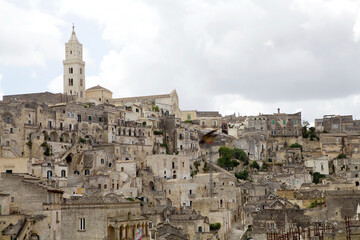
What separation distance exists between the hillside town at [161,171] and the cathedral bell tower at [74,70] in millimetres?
183

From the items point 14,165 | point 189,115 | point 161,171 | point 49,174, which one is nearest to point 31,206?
point 14,165

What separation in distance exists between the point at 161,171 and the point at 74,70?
30.9 m

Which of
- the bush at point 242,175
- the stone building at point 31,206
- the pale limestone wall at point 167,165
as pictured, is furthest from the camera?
the bush at point 242,175

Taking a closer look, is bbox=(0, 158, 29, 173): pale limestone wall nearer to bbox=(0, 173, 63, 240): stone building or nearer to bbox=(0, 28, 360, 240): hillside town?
bbox=(0, 28, 360, 240): hillside town

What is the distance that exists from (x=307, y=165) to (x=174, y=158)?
1007 inches

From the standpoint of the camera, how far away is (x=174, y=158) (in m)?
78.8

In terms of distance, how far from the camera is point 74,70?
99.9 meters

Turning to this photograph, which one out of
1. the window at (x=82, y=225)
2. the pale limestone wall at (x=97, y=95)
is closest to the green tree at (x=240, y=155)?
the pale limestone wall at (x=97, y=95)

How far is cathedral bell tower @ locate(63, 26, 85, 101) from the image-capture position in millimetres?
99375

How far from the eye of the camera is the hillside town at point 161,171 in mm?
42094

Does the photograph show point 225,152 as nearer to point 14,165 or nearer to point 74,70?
point 74,70

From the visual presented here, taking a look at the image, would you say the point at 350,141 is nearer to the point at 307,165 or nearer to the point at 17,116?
the point at 307,165

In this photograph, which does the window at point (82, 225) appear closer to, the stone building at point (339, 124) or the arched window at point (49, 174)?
the arched window at point (49, 174)

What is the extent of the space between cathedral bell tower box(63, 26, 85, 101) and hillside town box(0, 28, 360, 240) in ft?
0.60
